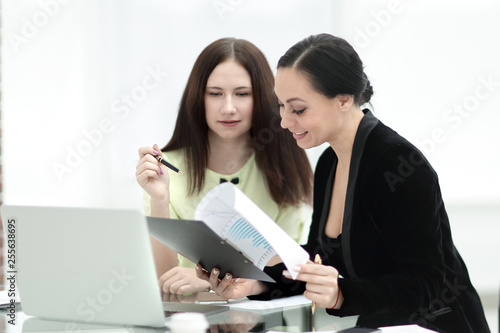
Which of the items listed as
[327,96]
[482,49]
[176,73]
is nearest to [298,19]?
[176,73]

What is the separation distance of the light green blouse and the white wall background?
147 centimetres

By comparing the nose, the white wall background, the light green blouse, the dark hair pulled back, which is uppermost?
the white wall background

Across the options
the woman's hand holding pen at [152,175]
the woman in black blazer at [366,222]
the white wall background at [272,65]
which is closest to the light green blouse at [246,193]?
the woman's hand holding pen at [152,175]

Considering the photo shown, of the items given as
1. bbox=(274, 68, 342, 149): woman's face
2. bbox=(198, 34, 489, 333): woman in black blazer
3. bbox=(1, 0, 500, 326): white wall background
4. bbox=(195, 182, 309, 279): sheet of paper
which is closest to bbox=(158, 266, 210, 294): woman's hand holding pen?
bbox=(198, 34, 489, 333): woman in black blazer

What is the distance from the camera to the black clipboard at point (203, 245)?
4.44ft

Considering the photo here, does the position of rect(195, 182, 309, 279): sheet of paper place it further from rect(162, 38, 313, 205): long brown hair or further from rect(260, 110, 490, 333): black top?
rect(162, 38, 313, 205): long brown hair

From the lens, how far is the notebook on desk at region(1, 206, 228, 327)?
127 centimetres

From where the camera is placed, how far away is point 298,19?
13.2 ft

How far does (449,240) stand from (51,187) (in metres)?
2.64

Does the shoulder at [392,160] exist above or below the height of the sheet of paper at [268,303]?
above

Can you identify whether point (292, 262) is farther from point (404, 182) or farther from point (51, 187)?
point (51, 187)

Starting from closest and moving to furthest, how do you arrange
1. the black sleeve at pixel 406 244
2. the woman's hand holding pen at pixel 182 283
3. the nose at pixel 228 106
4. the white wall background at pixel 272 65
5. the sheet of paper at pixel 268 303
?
the black sleeve at pixel 406 244
the sheet of paper at pixel 268 303
the woman's hand holding pen at pixel 182 283
the nose at pixel 228 106
the white wall background at pixel 272 65

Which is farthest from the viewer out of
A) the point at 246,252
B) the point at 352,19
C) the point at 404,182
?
the point at 352,19

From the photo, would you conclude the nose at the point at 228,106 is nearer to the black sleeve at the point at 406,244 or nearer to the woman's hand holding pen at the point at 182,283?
the woman's hand holding pen at the point at 182,283
